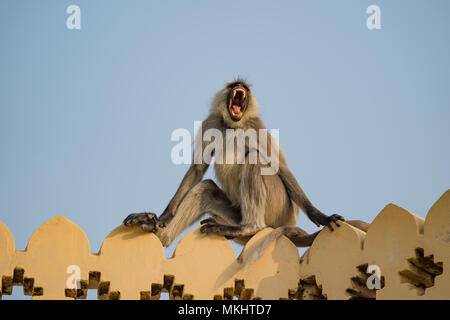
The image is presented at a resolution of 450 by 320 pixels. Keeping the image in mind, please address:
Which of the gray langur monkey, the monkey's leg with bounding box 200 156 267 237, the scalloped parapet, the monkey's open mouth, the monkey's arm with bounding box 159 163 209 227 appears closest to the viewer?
the scalloped parapet

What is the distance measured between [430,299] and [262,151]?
247 cm

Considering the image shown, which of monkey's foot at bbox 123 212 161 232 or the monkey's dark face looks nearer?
monkey's foot at bbox 123 212 161 232

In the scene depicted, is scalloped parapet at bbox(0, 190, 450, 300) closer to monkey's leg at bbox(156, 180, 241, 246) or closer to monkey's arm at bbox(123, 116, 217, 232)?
monkey's arm at bbox(123, 116, 217, 232)

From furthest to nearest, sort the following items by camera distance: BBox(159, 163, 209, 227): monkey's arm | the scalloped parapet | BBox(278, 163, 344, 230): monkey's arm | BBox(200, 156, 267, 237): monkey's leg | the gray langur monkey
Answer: BBox(159, 163, 209, 227): monkey's arm
BBox(200, 156, 267, 237): monkey's leg
the gray langur monkey
BBox(278, 163, 344, 230): monkey's arm
the scalloped parapet

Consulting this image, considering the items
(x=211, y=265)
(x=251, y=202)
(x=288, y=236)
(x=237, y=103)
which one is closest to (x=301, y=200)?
(x=251, y=202)

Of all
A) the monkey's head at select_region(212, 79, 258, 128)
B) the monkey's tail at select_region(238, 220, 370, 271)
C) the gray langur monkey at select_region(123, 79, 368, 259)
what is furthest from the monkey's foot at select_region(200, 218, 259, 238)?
the monkey's head at select_region(212, 79, 258, 128)

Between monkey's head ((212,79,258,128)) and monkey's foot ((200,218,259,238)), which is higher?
monkey's head ((212,79,258,128))

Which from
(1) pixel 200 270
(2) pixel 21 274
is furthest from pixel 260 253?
(2) pixel 21 274

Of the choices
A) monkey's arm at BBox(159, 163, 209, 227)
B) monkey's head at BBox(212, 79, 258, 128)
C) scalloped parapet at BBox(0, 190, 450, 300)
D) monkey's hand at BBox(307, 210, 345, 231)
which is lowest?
scalloped parapet at BBox(0, 190, 450, 300)

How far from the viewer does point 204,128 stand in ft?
24.7

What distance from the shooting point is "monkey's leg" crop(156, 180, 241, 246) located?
6566 millimetres
